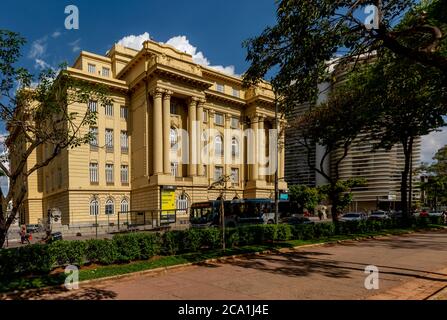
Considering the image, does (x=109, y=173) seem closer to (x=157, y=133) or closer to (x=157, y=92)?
(x=157, y=133)

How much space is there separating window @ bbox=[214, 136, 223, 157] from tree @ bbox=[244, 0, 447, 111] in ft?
141

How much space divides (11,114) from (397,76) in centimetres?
1516

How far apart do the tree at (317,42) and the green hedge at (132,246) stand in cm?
787

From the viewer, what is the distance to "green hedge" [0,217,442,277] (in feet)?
35.8

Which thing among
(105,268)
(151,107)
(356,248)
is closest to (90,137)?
(105,268)

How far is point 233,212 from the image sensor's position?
33656mm

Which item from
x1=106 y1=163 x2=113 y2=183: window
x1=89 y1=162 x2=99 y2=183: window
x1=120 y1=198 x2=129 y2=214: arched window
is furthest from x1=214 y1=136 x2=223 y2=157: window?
x1=89 y1=162 x2=99 y2=183: window

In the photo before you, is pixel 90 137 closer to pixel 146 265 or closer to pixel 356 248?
pixel 146 265

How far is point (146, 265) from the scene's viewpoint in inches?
476

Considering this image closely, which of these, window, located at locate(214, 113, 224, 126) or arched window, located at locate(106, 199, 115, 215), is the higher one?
window, located at locate(214, 113, 224, 126)

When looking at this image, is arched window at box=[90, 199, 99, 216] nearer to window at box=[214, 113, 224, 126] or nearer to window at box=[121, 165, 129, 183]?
window at box=[121, 165, 129, 183]

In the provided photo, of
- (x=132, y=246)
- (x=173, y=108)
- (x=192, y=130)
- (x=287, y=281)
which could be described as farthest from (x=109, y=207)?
(x=287, y=281)

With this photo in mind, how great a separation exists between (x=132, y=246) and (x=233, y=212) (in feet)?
68.9

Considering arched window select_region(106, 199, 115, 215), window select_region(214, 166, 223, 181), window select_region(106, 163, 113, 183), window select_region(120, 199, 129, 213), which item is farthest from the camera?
window select_region(214, 166, 223, 181)
